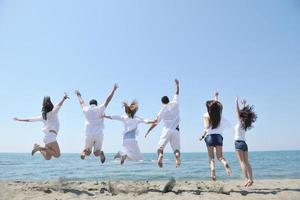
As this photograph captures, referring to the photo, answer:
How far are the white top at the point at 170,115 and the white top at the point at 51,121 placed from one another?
3.42m

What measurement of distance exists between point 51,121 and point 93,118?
1385 mm

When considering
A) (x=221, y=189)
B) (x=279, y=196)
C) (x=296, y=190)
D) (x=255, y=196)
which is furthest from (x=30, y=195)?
(x=296, y=190)

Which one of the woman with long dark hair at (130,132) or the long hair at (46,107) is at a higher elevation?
the long hair at (46,107)

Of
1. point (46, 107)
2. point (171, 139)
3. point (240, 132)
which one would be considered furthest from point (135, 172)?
point (240, 132)

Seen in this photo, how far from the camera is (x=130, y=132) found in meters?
12.1

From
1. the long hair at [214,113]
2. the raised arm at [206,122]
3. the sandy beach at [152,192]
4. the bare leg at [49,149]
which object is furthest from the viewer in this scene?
the bare leg at [49,149]

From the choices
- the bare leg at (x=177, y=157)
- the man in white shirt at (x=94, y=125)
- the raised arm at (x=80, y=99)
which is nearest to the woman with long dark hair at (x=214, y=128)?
the bare leg at (x=177, y=157)

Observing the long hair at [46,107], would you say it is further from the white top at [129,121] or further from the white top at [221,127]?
the white top at [221,127]

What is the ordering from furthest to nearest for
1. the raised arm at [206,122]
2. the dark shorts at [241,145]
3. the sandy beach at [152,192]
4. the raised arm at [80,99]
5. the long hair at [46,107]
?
the raised arm at [80,99] → the long hair at [46,107] → the raised arm at [206,122] → the dark shorts at [241,145] → the sandy beach at [152,192]

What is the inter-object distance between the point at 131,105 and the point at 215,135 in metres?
2.94

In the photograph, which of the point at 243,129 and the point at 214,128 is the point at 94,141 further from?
the point at 243,129

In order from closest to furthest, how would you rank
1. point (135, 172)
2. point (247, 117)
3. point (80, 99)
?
1. point (247, 117)
2. point (80, 99)
3. point (135, 172)

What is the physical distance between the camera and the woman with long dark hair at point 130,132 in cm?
1193

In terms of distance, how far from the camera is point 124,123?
12062mm
